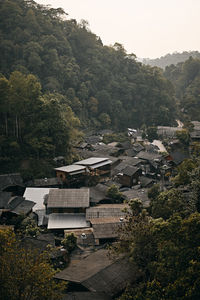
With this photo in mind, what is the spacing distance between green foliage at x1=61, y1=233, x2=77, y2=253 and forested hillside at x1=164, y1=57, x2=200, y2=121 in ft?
206

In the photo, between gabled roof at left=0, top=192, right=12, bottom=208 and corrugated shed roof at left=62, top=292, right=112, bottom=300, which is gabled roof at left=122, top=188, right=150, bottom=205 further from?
corrugated shed roof at left=62, top=292, right=112, bottom=300

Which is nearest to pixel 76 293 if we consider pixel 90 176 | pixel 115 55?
pixel 90 176

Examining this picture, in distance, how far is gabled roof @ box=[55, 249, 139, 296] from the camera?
14.3m

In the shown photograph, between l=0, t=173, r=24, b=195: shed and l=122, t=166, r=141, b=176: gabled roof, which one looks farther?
l=122, t=166, r=141, b=176: gabled roof

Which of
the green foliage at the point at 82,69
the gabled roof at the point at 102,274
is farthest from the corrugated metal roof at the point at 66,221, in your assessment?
the green foliage at the point at 82,69

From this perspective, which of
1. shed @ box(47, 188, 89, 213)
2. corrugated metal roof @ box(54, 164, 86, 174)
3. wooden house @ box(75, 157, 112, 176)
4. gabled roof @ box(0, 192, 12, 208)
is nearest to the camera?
shed @ box(47, 188, 89, 213)

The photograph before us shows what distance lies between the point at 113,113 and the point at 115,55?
21.1 m

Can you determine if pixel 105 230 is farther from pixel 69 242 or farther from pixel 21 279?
pixel 21 279

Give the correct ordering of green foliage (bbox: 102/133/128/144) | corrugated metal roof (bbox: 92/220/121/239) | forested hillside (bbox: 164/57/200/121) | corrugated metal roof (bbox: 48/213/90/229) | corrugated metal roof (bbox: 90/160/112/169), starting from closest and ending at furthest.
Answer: corrugated metal roof (bbox: 92/220/121/239)
corrugated metal roof (bbox: 48/213/90/229)
corrugated metal roof (bbox: 90/160/112/169)
green foliage (bbox: 102/133/128/144)
forested hillside (bbox: 164/57/200/121)

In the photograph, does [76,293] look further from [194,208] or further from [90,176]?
[90,176]

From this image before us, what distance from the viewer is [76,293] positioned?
13789 millimetres

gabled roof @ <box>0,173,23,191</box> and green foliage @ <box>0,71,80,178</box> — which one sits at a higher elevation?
green foliage @ <box>0,71,80,178</box>

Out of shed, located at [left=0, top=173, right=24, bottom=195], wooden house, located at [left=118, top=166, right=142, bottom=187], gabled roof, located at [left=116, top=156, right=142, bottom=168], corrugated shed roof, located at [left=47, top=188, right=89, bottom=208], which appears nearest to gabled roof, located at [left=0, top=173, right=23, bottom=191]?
shed, located at [left=0, top=173, right=24, bottom=195]

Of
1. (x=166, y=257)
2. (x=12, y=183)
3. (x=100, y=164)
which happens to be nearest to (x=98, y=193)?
(x=100, y=164)
